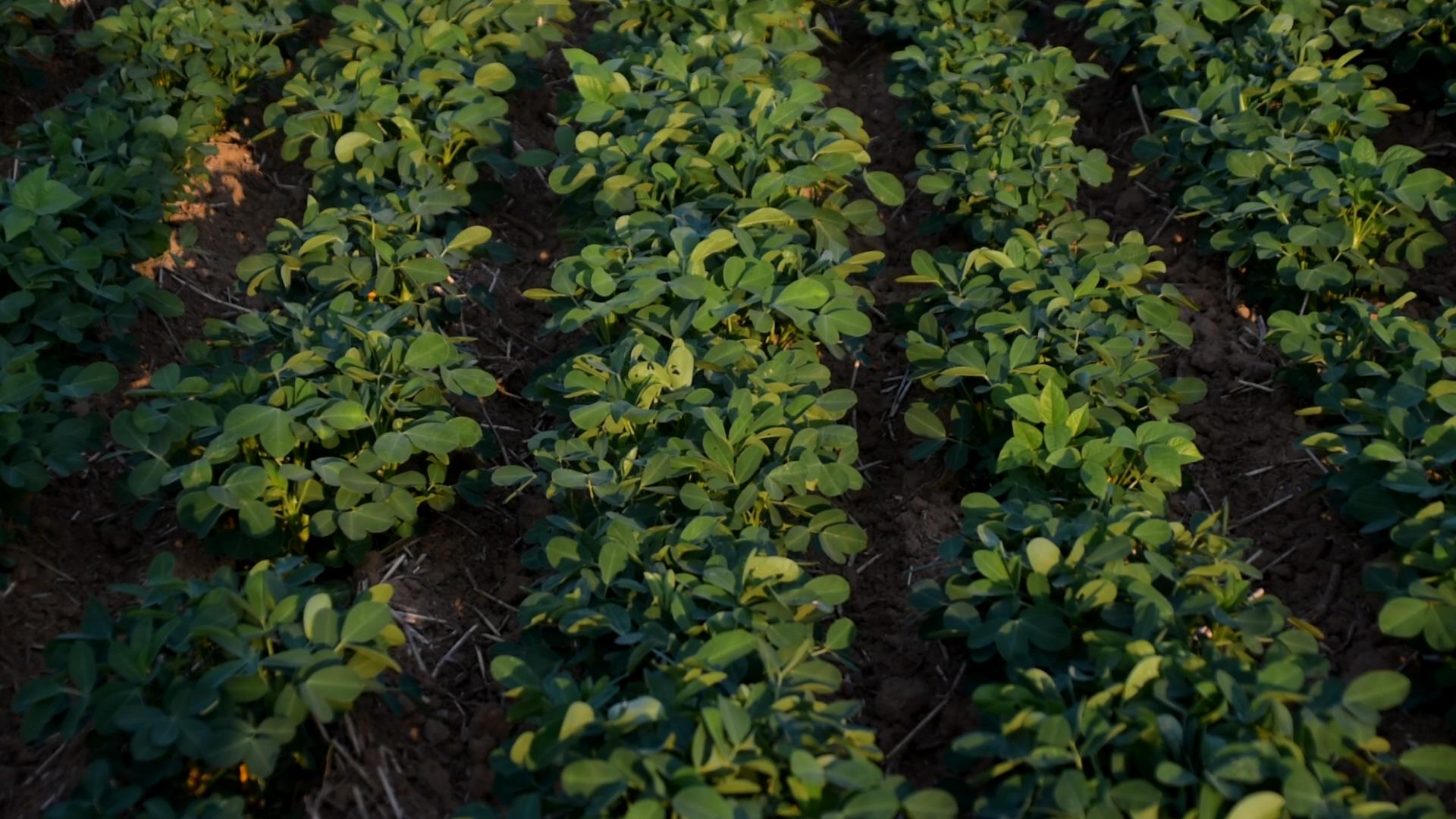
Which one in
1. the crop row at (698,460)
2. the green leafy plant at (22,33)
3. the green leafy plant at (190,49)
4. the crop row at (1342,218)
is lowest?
the crop row at (1342,218)

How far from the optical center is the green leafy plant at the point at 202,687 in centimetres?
241

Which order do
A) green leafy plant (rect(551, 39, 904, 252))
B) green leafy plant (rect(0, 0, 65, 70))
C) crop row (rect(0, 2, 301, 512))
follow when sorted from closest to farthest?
crop row (rect(0, 2, 301, 512)) → green leafy plant (rect(551, 39, 904, 252)) → green leafy plant (rect(0, 0, 65, 70))

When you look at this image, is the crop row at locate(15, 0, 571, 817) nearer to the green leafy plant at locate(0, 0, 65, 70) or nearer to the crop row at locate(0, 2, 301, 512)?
the crop row at locate(0, 2, 301, 512)

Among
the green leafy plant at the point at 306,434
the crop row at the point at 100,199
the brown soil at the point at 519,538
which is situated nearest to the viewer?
the brown soil at the point at 519,538

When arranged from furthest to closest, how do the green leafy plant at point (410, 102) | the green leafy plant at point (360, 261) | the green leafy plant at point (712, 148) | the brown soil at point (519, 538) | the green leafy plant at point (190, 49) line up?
1. the green leafy plant at point (190, 49)
2. the green leafy plant at point (410, 102)
3. the green leafy plant at point (712, 148)
4. the green leafy plant at point (360, 261)
5. the brown soil at point (519, 538)

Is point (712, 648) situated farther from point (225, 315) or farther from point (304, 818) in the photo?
point (225, 315)

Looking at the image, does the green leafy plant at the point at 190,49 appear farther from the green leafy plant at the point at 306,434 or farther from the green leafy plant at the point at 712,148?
the green leafy plant at the point at 306,434

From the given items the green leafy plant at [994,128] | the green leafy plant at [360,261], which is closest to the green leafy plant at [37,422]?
the green leafy plant at [360,261]

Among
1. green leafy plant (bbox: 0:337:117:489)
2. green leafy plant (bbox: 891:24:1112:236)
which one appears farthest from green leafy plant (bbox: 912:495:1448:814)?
green leafy plant (bbox: 0:337:117:489)

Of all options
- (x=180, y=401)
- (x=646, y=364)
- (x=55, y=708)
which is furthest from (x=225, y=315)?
(x=55, y=708)

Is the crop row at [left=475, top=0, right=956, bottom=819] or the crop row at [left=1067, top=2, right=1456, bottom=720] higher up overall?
the crop row at [left=475, top=0, right=956, bottom=819]

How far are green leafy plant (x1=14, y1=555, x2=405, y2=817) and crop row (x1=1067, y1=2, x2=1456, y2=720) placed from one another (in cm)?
197

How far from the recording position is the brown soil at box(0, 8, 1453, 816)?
292 centimetres

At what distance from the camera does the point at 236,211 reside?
4.73 metres
